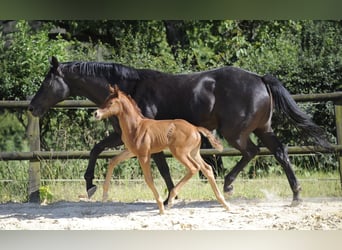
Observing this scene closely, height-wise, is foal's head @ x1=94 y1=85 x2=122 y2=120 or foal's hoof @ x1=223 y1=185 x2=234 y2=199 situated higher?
foal's head @ x1=94 y1=85 x2=122 y2=120

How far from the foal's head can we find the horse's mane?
0.26 m

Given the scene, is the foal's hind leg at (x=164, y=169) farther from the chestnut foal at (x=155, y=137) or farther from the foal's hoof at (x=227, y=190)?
the foal's hoof at (x=227, y=190)

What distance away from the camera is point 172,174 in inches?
196

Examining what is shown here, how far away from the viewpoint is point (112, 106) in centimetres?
431

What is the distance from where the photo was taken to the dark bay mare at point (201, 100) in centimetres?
452

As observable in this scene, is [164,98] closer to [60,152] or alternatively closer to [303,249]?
[60,152]

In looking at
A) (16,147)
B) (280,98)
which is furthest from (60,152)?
(16,147)

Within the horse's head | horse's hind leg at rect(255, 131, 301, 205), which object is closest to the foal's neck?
the horse's head

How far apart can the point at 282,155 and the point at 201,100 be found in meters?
0.73

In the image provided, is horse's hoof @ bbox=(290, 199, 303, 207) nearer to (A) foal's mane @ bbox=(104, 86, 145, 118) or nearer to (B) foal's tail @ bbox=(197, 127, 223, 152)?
(B) foal's tail @ bbox=(197, 127, 223, 152)

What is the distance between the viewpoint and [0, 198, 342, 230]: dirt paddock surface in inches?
167

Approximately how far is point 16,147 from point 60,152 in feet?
10.7

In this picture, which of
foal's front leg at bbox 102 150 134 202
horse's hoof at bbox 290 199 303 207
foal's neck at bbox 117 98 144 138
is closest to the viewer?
foal's neck at bbox 117 98 144 138

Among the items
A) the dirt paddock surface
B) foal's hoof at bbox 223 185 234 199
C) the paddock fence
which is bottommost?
the dirt paddock surface
